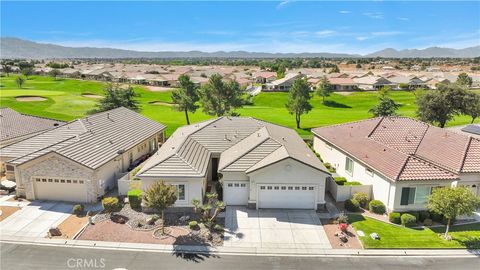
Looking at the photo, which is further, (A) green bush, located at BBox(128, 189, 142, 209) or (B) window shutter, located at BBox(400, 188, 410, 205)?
(A) green bush, located at BBox(128, 189, 142, 209)

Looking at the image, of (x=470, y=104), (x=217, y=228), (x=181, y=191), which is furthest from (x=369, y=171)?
(x=470, y=104)

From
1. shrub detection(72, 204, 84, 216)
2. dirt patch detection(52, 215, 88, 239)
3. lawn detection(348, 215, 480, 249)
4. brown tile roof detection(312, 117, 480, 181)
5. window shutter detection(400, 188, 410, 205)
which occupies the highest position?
brown tile roof detection(312, 117, 480, 181)

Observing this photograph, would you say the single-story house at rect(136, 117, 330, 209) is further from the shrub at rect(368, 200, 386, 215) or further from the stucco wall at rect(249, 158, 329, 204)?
the shrub at rect(368, 200, 386, 215)

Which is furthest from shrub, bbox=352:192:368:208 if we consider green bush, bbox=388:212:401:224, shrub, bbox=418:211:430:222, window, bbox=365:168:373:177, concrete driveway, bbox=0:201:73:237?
concrete driveway, bbox=0:201:73:237

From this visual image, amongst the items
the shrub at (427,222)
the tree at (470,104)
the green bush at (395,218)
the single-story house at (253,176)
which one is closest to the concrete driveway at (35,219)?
the single-story house at (253,176)

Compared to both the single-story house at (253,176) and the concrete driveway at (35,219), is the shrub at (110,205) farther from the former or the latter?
the concrete driveway at (35,219)
